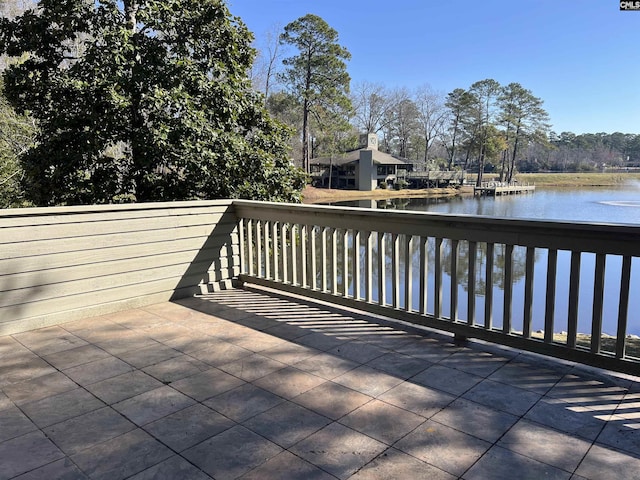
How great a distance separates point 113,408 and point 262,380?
731mm

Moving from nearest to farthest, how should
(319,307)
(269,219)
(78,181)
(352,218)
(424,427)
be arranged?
(424,427) → (352,218) → (319,307) → (269,219) → (78,181)

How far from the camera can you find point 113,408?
2.21 m

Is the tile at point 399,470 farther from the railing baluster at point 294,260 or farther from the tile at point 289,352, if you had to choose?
the railing baluster at point 294,260

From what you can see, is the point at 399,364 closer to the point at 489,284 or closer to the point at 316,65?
the point at 489,284

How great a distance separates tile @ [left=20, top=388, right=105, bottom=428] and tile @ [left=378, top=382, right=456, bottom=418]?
4.64 ft

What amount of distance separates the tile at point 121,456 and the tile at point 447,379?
1321 mm

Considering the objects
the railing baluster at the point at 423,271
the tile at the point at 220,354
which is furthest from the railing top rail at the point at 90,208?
the railing baluster at the point at 423,271

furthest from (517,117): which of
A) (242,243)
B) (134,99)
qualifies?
(242,243)

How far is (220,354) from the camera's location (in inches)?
113

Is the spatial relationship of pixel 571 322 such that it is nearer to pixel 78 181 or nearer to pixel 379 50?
pixel 78 181

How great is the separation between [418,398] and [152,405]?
1.29m

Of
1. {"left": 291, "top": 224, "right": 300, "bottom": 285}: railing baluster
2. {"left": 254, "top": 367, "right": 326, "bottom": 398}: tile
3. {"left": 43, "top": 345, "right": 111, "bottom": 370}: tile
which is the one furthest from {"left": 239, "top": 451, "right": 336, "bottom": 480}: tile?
{"left": 291, "top": 224, "right": 300, "bottom": 285}: railing baluster

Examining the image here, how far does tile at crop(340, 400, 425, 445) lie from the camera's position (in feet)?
6.44

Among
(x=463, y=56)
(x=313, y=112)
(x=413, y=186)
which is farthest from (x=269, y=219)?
(x=463, y=56)
